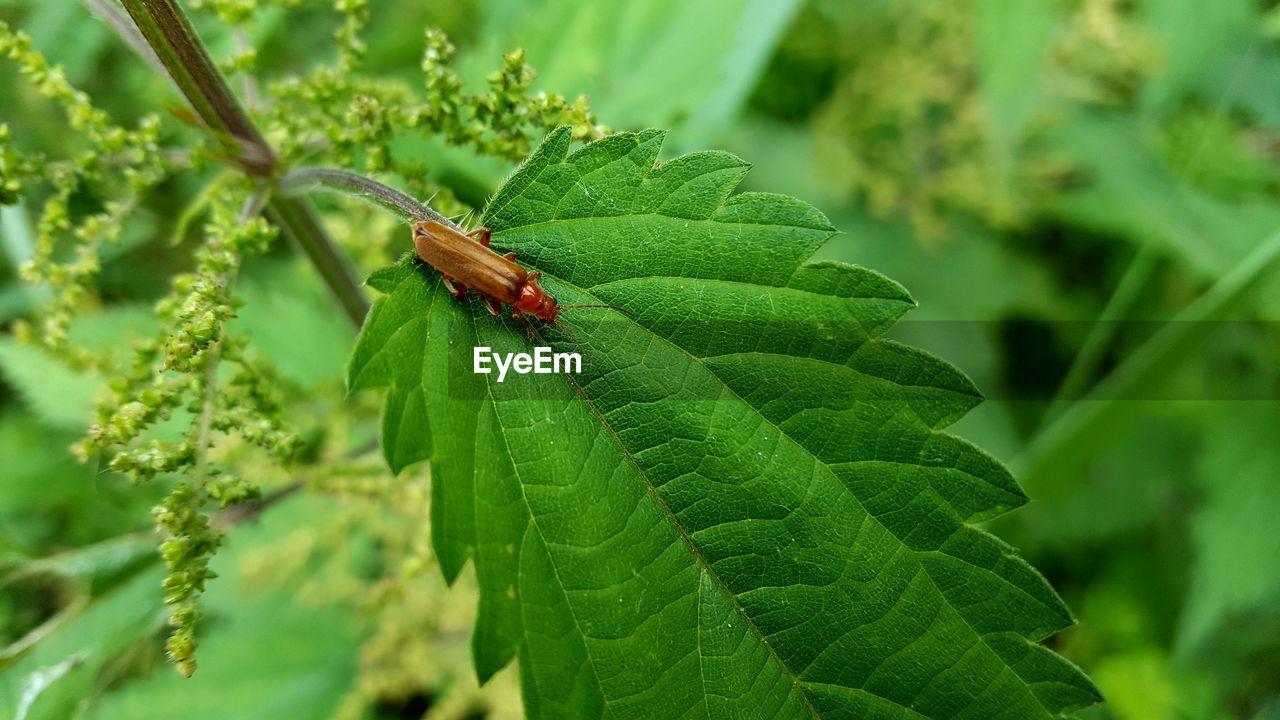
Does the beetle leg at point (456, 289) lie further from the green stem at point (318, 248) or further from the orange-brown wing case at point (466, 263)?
the green stem at point (318, 248)

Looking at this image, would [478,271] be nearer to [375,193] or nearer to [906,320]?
[375,193]

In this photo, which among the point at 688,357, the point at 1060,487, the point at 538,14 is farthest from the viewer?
the point at 1060,487

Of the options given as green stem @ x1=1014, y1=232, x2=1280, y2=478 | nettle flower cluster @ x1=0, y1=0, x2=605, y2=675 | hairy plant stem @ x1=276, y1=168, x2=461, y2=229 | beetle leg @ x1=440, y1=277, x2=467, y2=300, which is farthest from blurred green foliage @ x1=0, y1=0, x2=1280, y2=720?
beetle leg @ x1=440, y1=277, x2=467, y2=300

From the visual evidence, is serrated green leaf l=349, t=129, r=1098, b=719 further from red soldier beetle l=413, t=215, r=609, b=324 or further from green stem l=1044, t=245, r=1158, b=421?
green stem l=1044, t=245, r=1158, b=421

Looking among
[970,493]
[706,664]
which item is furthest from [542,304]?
[970,493]

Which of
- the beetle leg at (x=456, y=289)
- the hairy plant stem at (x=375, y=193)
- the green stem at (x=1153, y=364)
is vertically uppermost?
the hairy plant stem at (x=375, y=193)

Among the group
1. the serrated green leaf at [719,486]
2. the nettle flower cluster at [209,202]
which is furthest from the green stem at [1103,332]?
the nettle flower cluster at [209,202]

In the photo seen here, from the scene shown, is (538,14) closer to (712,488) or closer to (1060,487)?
(712,488)
